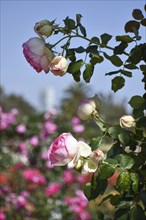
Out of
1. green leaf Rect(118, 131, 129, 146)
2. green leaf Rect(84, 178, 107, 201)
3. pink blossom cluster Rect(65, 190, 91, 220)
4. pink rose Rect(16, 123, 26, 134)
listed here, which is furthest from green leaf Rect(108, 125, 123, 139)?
pink rose Rect(16, 123, 26, 134)

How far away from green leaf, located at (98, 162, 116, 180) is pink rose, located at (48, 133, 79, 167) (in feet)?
0.24

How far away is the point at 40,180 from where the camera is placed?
449 cm

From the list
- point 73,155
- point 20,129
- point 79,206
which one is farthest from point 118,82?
point 20,129

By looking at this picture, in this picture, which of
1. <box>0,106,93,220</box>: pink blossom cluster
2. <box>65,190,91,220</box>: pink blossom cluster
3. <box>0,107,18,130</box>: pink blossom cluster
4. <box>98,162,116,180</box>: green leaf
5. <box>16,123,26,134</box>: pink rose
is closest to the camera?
<box>98,162,116,180</box>: green leaf

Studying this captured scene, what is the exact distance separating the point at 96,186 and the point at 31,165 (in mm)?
4478

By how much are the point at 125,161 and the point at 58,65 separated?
0.27 m

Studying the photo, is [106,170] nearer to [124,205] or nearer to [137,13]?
[124,205]

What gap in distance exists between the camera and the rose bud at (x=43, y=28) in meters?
1.07

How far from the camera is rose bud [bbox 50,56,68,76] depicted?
1057mm

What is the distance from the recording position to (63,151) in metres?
1.00

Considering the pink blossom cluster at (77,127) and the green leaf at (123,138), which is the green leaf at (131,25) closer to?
the green leaf at (123,138)

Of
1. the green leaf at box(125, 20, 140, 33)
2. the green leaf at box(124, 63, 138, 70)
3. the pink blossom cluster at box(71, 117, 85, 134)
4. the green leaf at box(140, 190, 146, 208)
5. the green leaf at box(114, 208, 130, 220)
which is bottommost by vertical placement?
the pink blossom cluster at box(71, 117, 85, 134)

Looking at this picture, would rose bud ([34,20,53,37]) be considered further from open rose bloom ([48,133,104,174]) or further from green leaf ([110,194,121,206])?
green leaf ([110,194,121,206])

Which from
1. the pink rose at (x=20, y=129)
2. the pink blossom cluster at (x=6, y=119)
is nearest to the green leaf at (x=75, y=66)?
the pink blossom cluster at (x=6, y=119)
